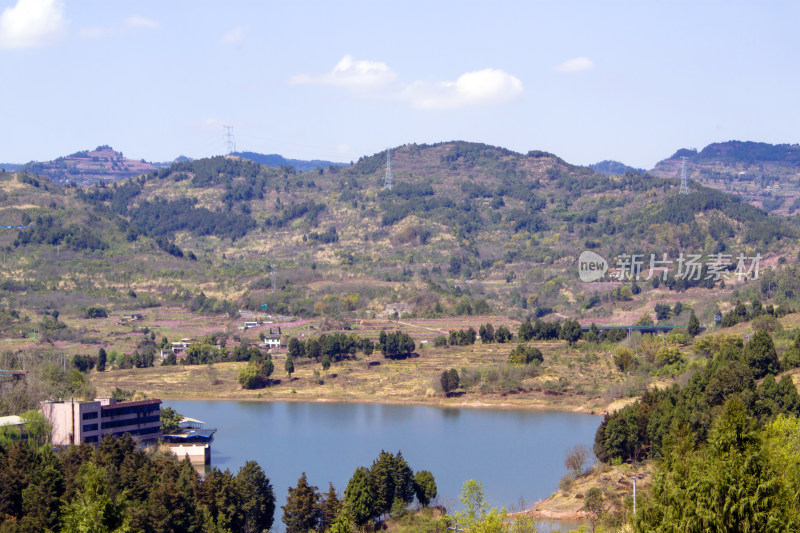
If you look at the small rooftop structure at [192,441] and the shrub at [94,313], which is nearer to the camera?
the small rooftop structure at [192,441]

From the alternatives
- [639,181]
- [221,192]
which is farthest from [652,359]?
[221,192]

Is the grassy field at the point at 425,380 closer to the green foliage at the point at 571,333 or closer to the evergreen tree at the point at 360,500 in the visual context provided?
the green foliage at the point at 571,333

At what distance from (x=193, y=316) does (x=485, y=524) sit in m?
60.9

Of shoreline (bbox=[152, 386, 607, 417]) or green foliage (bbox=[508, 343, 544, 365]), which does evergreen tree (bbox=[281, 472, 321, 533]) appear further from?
green foliage (bbox=[508, 343, 544, 365])

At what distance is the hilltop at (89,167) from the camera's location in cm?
17650

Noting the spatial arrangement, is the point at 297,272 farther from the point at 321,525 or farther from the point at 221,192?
the point at 321,525

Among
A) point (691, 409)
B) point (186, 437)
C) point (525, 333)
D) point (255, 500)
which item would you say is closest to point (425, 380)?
point (525, 333)

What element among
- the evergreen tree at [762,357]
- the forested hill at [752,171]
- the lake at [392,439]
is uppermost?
the forested hill at [752,171]

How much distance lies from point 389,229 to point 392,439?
74425 millimetres

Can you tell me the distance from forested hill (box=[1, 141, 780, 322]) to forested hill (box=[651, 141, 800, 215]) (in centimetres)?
3814

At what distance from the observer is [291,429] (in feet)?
148

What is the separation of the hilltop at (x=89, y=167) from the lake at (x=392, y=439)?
133 meters

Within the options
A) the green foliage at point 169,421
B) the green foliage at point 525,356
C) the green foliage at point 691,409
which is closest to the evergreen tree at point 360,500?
the green foliage at point 691,409

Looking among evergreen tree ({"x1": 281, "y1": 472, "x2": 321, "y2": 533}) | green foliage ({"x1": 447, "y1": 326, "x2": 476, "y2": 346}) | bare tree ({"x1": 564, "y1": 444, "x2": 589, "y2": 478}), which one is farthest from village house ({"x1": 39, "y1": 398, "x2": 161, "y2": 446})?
green foliage ({"x1": 447, "y1": 326, "x2": 476, "y2": 346})
